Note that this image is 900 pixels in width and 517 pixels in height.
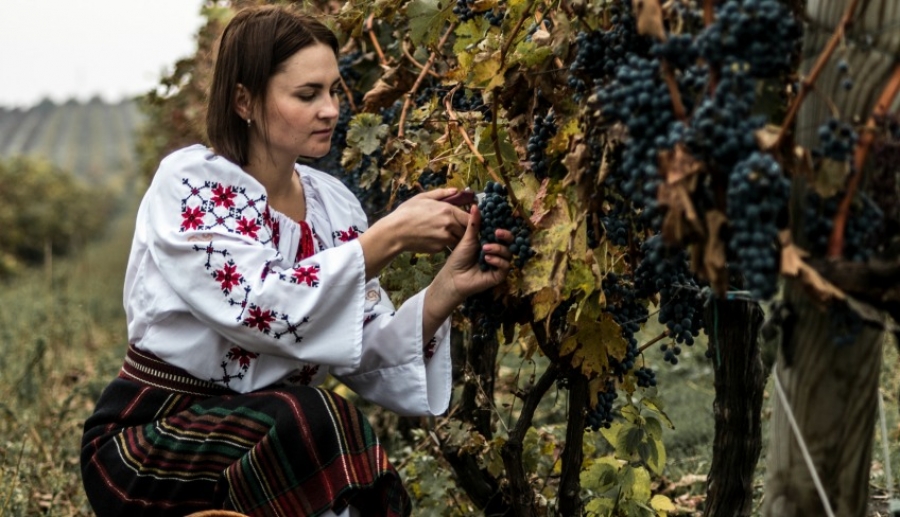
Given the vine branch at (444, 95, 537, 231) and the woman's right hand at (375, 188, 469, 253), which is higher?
the vine branch at (444, 95, 537, 231)

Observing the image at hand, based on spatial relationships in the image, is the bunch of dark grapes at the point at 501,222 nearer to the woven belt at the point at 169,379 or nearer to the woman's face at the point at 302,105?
the woman's face at the point at 302,105

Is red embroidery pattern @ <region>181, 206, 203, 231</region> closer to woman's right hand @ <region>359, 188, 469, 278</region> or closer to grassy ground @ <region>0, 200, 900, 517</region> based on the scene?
woman's right hand @ <region>359, 188, 469, 278</region>

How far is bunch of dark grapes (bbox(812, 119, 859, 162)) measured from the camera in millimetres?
1640

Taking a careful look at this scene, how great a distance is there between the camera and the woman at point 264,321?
8.29ft

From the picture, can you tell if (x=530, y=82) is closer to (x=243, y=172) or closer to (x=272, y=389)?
(x=243, y=172)

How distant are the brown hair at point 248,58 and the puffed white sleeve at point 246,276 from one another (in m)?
0.20

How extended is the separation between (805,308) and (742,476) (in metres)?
0.63

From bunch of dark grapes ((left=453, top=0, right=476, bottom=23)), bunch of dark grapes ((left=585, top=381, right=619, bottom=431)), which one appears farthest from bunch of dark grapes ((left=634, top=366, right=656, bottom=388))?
bunch of dark grapes ((left=453, top=0, right=476, bottom=23))

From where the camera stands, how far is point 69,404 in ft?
16.8

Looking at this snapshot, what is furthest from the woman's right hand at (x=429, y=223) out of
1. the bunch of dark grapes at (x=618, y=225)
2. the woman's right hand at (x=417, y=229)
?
the bunch of dark grapes at (x=618, y=225)

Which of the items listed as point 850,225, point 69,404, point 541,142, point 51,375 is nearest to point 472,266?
point 541,142

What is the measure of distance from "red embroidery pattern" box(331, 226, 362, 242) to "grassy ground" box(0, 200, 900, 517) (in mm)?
578

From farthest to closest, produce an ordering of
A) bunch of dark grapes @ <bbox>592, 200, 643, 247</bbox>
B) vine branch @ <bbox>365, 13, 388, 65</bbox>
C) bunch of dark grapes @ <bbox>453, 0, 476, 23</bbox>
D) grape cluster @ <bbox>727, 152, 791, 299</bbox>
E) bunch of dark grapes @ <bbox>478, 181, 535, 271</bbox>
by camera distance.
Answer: vine branch @ <bbox>365, 13, 388, 65</bbox>
bunch of dark grapes @ <bbox>453, 0, 476, 23</bbox>
bunch of dark grapes @ <bbox>478, 181, 535, 271</bbox>
bunch of dark grapes @ <bbox>592, 200, 643, 247</bbox>
grape cluster @ <bbox>727, 152, 791, 299</bbox>

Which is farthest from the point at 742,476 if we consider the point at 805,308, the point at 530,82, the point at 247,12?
the point at 247,12
